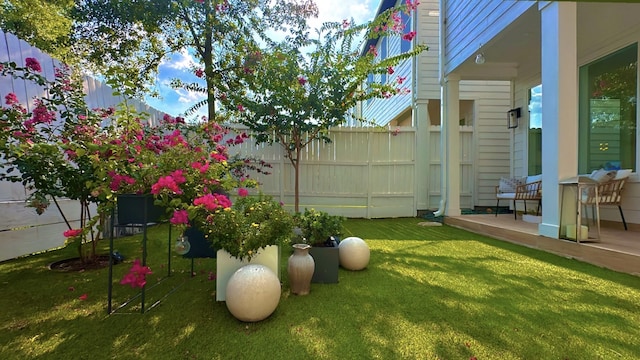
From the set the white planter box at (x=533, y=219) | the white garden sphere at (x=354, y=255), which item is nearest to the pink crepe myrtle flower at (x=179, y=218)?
the white garden sphere at (x=354, y=255)

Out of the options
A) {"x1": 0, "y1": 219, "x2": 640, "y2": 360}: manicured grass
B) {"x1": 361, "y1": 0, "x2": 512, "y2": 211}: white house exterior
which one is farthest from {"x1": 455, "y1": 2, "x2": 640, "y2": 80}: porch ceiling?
{"x1": 0, "y1": 219, "x2": 640, "y2": 360}: manicured grass

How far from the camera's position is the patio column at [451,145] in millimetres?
6012

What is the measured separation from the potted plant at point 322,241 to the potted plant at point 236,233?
1.05 ft

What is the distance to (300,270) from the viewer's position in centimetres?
264

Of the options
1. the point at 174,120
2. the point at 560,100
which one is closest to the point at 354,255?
the point at 560,100

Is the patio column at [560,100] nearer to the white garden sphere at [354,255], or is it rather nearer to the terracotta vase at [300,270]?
the white garden sphere at [354,255]

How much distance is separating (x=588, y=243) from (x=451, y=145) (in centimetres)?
283

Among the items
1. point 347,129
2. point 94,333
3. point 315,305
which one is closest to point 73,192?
point 94,333

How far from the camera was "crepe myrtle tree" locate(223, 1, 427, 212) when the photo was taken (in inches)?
222

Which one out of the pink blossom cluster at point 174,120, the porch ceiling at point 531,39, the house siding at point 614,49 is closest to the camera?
the porch ceiling at point 531,39

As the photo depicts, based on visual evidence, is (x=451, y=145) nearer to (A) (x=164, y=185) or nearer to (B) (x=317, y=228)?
(B) (x=317, y=228)

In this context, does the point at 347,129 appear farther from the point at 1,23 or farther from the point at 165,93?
the point at 1,23

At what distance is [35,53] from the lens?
381 centimetres

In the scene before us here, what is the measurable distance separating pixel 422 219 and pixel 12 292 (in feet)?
18.8
